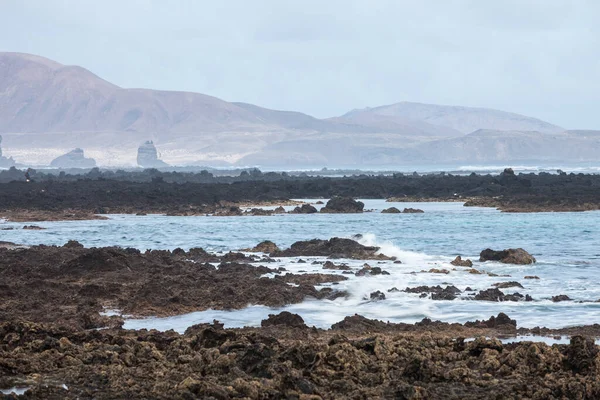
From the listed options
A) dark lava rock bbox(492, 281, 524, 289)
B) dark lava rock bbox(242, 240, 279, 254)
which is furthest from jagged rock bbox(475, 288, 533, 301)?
dark lava rock bbox(242, 240, 279, 254)

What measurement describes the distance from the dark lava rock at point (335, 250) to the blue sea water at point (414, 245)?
73 cm

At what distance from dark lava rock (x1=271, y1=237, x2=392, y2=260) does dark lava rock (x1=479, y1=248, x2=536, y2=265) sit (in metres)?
2.35

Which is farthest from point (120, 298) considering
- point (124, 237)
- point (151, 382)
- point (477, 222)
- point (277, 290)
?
point (477, 222)

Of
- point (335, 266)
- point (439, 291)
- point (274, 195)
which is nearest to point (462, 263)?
point (335, 266)

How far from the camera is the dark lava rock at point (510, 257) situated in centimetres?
2212

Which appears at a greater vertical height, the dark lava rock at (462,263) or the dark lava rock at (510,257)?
the dark lava rock at (510,257)

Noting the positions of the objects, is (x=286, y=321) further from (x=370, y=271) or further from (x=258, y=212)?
(x=258, y=212)

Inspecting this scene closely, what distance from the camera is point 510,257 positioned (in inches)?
871

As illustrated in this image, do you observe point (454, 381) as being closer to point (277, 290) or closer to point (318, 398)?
point (318, 398)

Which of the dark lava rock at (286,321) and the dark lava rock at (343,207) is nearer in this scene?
the dark lava rock at (286,321)

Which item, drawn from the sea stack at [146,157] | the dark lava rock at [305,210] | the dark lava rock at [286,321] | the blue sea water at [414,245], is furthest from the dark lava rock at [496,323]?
the sea stack at [146,157]

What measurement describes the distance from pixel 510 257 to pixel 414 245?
5.48 metres

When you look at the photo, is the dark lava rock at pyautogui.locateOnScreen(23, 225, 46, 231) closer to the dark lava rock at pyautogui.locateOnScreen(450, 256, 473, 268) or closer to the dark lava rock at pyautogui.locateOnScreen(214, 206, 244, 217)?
the dark lava rock at pyautogui.locateOnScreen(214, 206, 244, 217)

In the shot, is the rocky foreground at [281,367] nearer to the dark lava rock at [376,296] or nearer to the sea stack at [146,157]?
the dark lava rock at [376,296]
